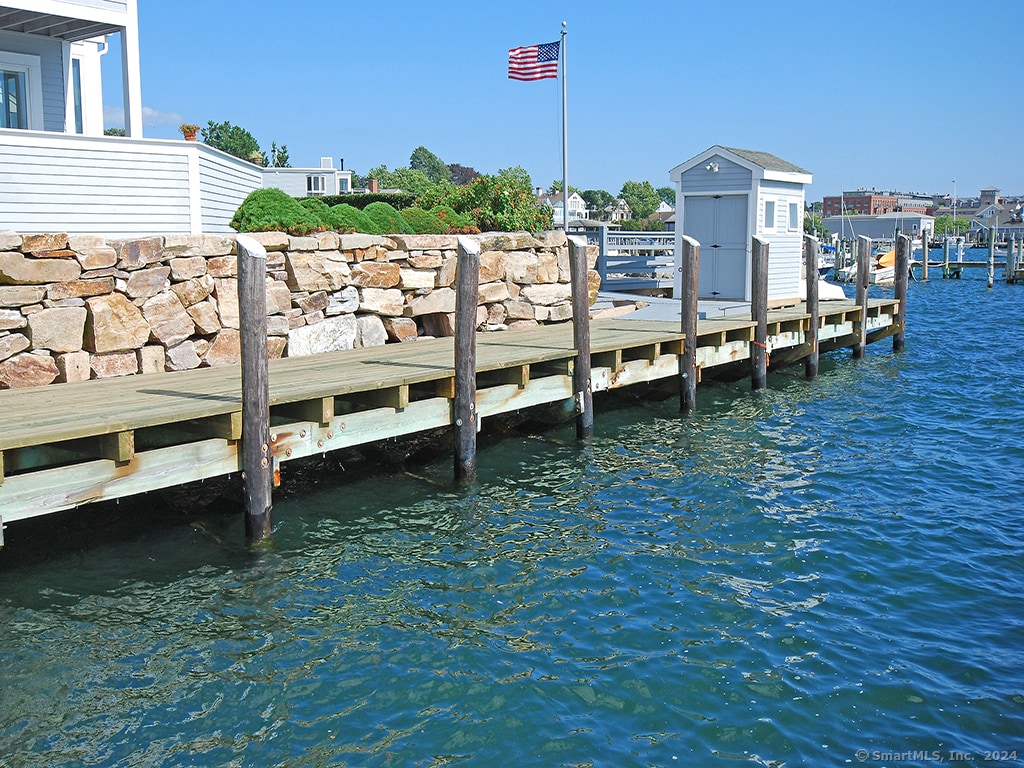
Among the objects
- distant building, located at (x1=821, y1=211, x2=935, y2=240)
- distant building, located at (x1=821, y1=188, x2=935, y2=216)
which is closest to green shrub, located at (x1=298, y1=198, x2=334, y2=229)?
distant building, located at (x1=821, y1=211, x2=935, y2=240)

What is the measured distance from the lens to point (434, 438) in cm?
1273

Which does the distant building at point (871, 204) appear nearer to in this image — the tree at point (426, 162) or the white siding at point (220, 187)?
the tree at point (426, 162)

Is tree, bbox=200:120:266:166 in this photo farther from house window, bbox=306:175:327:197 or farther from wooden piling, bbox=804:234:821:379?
wooden piling, bbox=804:234:821:379

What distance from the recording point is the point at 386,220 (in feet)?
48.7

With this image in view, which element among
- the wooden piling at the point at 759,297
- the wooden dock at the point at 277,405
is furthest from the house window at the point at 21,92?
the wooden piling at the point at 759,297

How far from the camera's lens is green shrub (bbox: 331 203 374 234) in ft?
46.1

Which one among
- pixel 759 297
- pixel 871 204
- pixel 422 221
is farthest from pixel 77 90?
pixel 871 204

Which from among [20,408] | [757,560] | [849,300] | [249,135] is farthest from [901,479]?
[249,135]

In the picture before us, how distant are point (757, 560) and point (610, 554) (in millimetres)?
1376

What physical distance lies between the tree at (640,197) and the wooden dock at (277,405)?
130 meters

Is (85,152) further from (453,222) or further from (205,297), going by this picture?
(453,222)

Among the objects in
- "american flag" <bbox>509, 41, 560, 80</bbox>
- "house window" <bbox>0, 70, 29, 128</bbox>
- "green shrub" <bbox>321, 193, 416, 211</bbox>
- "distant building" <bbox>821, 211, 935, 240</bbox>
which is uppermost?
"distant building" <bbox>821, 211, 935, 240</bbox>

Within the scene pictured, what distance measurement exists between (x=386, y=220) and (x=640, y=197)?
5340 inches

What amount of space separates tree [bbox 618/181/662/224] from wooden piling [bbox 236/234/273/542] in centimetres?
13479
